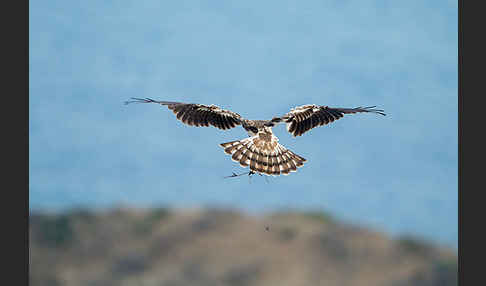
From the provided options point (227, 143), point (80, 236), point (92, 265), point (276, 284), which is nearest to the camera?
point (227, 143)

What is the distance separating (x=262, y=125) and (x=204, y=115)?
798 millimetres

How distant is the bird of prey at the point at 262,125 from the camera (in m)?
10.8

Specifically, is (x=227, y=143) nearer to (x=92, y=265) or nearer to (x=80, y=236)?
(x=92, y=265)

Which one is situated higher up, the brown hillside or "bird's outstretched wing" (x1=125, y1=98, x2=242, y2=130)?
"bird's outstretched wing" (x1=125, y1=98, x2=242, y2=130)

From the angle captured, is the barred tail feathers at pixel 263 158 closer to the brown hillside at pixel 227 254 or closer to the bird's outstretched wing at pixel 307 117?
the bird's outstretched wing at pixel 307 117

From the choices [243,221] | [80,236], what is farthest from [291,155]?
[80,236]

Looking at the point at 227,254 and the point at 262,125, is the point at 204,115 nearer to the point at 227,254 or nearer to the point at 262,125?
the point at 262,125

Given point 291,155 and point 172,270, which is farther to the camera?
point 172,270

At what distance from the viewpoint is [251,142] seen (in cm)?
1105

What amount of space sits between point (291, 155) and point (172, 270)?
15387mm

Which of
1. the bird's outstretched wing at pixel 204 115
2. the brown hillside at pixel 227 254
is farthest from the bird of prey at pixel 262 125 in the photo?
the brown hillside at pixel 227 254

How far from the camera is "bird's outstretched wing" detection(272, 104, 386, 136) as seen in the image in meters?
11.4

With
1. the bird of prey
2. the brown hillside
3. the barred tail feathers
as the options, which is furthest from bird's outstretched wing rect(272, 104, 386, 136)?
→ the brown hillside

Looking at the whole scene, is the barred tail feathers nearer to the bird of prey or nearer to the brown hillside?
the bird of prey
